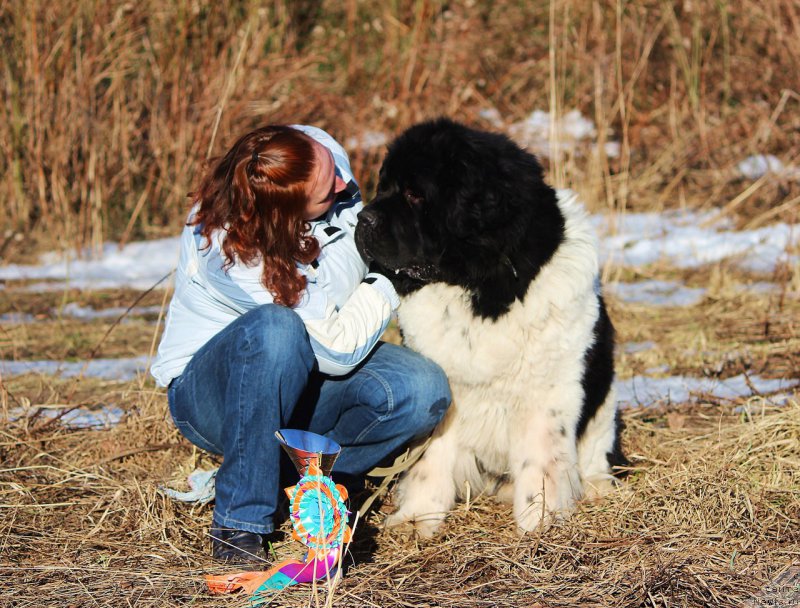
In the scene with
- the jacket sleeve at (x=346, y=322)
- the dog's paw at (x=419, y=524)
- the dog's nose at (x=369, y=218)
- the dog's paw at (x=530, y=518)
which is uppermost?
the dog's nose at (x=369, y=218)

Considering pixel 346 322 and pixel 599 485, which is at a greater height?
pixel 346 322

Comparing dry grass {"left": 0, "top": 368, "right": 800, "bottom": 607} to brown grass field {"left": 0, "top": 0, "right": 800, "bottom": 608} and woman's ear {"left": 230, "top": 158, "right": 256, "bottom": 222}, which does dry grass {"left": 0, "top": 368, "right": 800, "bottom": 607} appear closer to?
brown grass field {"left": 0, "top": 0, "right": 800, "bottom": 608}

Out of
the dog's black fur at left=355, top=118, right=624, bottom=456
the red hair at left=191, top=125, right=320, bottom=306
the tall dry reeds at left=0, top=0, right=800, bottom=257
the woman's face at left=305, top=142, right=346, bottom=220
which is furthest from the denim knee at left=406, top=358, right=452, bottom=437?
the tall dry reeds at left=0, top=0, right=800, bottom=257

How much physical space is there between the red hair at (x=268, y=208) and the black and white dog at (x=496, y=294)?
0.24 m

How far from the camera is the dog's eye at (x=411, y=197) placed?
2.72 m

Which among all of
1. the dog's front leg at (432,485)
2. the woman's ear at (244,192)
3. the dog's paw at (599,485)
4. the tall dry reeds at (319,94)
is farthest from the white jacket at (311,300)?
the tall dry reeds at (319,94)

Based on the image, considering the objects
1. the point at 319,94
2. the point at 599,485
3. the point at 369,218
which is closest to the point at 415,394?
the point at 369,218

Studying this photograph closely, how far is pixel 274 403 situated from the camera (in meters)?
2.51

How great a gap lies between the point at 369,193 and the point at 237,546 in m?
5.00

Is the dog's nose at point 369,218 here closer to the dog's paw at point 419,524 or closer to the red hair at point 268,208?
the red hair at point 268,208

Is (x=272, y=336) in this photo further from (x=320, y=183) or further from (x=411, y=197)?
(x=411, y=197)

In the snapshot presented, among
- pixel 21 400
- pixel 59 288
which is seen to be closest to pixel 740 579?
pixel 21 400

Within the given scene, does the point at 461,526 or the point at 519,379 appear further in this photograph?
the point at 461,526

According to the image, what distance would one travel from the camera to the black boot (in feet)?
7.98
